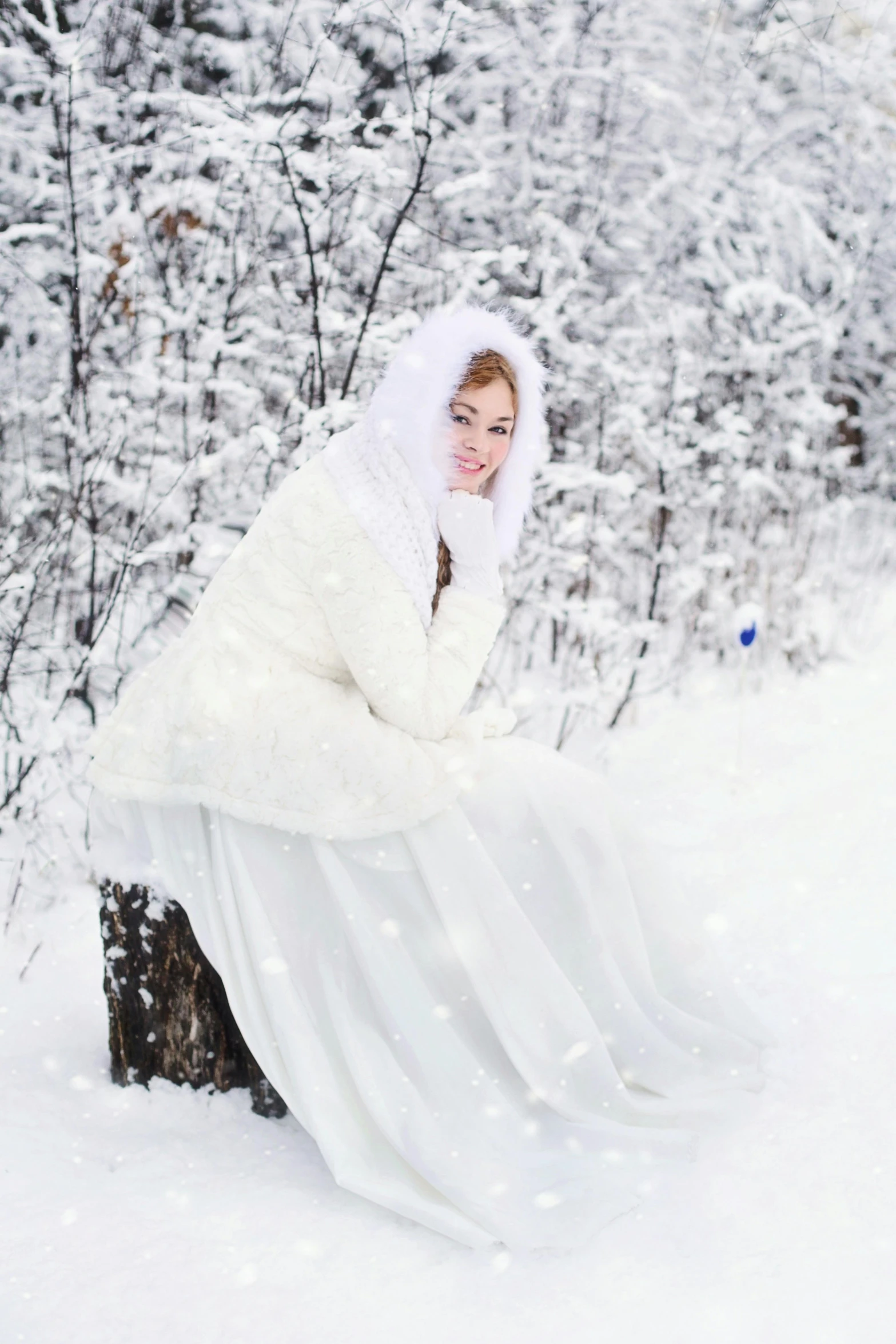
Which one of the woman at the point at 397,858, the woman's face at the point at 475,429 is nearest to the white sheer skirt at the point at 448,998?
the woman at the point at 397,858

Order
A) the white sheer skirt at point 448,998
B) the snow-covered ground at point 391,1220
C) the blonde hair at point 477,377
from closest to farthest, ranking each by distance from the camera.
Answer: the snow-covered ground at point 391,1220
the white sheer skirt at point 448,998
the blonde hair at point 477,377

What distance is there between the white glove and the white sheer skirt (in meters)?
0.36

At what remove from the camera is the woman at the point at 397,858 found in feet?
5.35

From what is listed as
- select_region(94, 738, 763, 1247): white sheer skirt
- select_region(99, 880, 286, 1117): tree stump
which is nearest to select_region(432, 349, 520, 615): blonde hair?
select_region(94, 738, 763, 1247): white sheer skirt

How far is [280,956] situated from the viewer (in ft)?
5.45

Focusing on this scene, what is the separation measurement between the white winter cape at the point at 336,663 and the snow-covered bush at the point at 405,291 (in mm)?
1015

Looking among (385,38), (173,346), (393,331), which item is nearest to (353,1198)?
(393,331)

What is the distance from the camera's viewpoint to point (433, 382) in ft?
5.84

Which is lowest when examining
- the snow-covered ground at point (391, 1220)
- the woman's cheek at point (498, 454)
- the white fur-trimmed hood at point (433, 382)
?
the snow-covered ground at point (391, 1220)

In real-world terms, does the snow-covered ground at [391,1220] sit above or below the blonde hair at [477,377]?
below

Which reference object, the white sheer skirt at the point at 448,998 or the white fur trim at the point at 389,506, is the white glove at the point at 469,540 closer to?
the white fur trim at the point at 389,506

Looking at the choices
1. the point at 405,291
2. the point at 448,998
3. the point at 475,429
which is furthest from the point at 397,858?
the point at 405,291

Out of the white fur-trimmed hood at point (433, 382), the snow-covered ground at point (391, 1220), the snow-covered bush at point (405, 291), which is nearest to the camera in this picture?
the snow-covered ground at point (391, 1220)

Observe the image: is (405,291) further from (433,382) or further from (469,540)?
(469,540)
